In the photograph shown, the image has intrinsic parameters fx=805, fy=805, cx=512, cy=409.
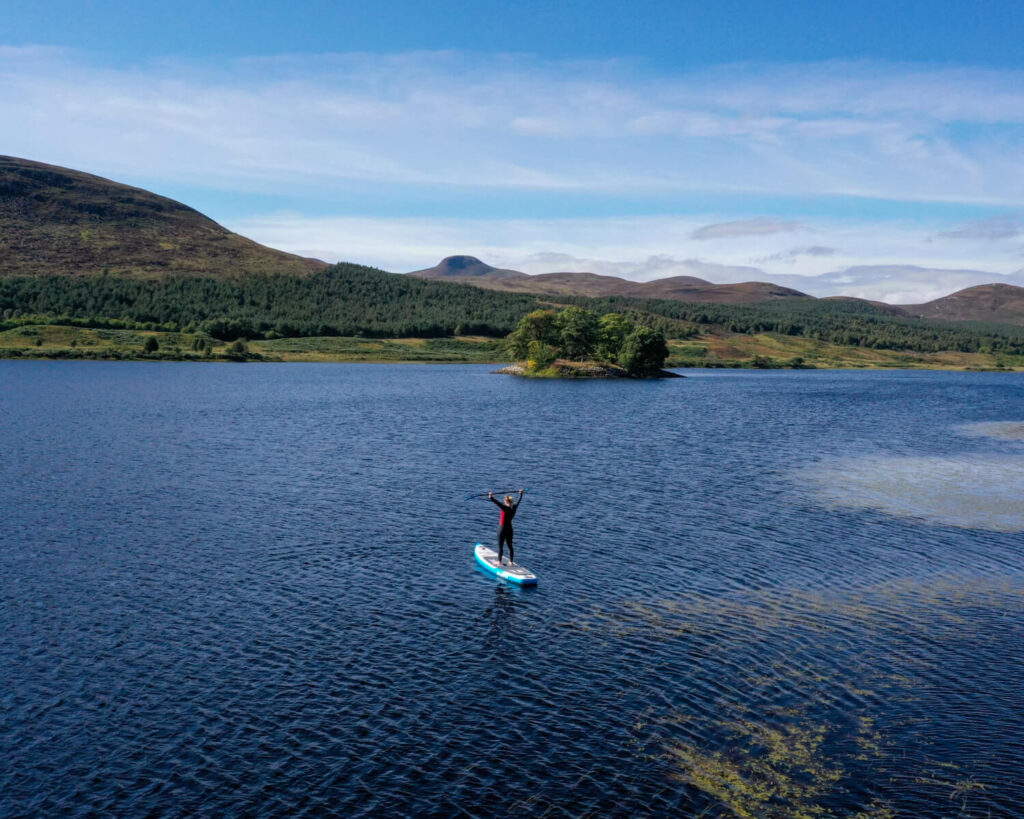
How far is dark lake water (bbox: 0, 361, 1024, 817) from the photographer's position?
2214 cm

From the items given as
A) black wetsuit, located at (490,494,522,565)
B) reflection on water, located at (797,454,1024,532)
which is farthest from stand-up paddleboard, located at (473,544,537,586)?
reflection on water, located at (797,454,1024,532)

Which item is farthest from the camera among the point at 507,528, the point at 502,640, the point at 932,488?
the point at 932,488

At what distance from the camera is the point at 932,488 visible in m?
65.8

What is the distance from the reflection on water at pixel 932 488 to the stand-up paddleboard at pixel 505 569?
A: 96.6 feet

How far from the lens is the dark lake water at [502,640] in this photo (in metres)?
22.1

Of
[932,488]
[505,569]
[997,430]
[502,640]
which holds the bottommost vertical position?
[502,640]

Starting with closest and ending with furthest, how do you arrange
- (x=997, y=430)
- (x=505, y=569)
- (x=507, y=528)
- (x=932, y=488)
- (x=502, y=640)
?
(x=502, y=640) → (x=505, y=569) → (x=507, y=528) → (x=932, y=488) → (x=997, y=430)

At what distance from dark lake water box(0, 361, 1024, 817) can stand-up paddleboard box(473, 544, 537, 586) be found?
0.67 meters

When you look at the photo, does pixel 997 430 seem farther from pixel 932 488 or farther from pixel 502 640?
pixel 502 640

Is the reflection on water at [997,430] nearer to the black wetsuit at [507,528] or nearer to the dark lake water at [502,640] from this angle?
the dark lake water at [502,640]

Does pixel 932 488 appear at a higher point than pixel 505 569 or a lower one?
higher

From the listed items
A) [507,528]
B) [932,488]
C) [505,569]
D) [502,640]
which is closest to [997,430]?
[932,488]

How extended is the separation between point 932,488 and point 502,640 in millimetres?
48091

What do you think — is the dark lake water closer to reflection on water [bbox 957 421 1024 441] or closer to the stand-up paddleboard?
the stand-up paddleboard
